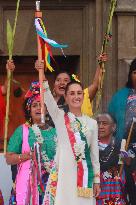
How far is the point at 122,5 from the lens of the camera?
27.5ft

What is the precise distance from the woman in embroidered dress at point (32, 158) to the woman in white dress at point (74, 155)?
0.99 feet

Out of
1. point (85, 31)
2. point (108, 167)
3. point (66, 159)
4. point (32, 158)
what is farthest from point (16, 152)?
A: point (85, 31)

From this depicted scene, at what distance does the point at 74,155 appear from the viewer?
227 inches

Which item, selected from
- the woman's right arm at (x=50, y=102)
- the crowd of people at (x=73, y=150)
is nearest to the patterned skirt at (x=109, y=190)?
the crowd of people at (x=73, y=150)

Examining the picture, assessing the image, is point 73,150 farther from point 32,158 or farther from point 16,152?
point 16,152

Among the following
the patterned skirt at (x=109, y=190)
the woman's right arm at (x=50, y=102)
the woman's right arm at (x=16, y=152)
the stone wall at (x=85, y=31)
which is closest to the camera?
the woman's right arm at (x=50, y=102)

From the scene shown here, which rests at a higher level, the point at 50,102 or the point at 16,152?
the point at 50,102

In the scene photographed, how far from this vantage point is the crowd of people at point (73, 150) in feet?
18.9

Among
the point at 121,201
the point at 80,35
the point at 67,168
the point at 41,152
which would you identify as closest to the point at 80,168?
the point at 67,168

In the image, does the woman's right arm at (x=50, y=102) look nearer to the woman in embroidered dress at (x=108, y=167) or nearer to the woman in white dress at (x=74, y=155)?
the woman in white dress at (x=74, y=155)

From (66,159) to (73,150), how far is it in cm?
10

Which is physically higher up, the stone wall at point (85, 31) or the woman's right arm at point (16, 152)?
the stone wall at point (85, 31)

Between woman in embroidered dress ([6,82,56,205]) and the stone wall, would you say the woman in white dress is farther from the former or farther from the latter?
the stone wall

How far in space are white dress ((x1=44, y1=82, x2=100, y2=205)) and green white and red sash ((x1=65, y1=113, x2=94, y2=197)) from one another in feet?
0.11
